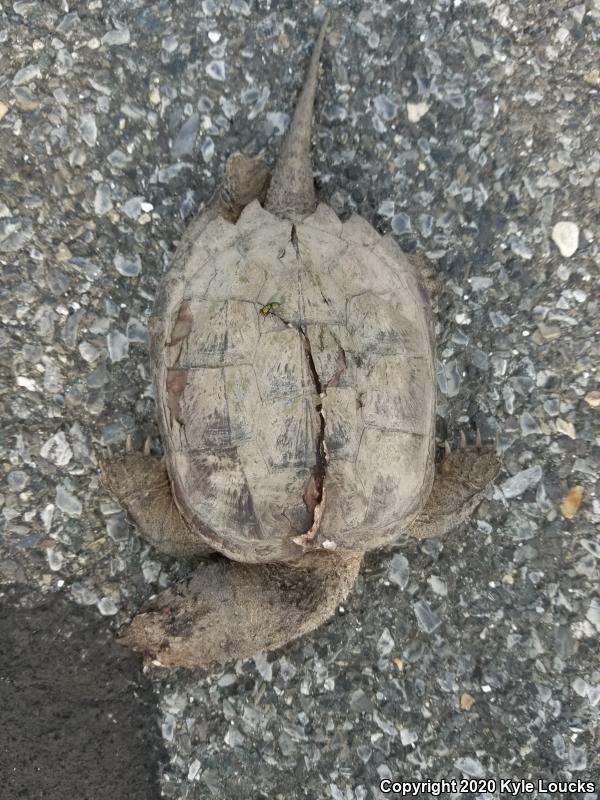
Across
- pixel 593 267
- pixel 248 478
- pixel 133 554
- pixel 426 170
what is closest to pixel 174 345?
pixel 248 478

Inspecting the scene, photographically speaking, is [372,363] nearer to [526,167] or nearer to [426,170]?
[426,170]

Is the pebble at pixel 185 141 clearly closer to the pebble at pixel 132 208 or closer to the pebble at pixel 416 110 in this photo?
the pebble at pixel 132 208

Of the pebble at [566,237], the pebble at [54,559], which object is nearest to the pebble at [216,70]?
the pebble at [566,237]

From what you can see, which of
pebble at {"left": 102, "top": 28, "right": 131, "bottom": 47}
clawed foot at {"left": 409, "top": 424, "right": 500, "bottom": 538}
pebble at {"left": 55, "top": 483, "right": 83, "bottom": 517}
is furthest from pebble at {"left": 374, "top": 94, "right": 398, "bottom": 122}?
pebble at {"left": 55, "top": 483, "right": 83, "bottom": 517}

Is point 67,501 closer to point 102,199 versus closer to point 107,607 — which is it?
point 107,607

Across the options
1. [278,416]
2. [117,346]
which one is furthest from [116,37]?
[278,416]
